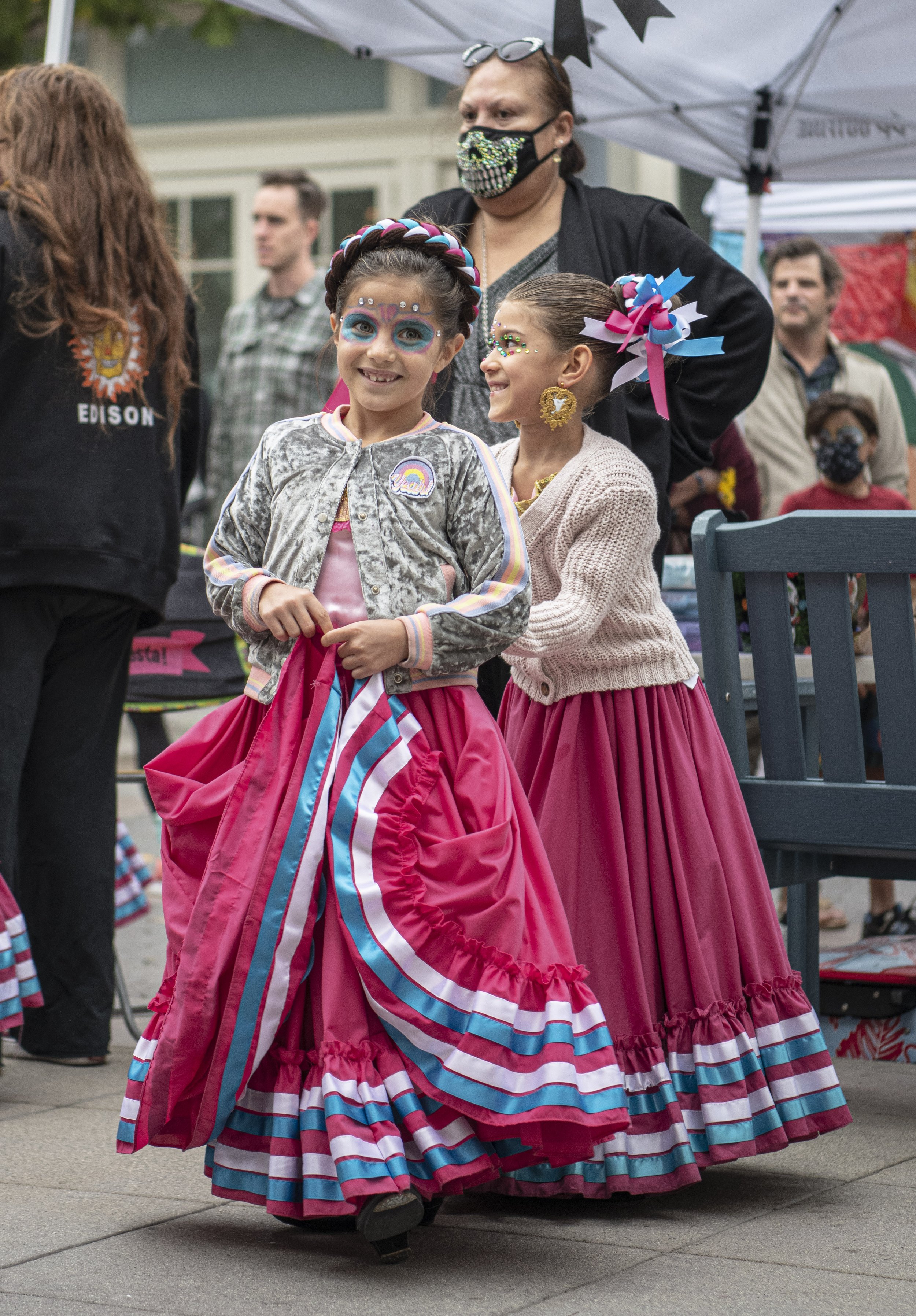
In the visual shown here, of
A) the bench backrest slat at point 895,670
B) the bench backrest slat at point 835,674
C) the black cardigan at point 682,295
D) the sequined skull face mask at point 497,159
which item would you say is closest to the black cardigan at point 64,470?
the black cardigan at point 682,295

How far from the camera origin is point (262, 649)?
294 centimetres

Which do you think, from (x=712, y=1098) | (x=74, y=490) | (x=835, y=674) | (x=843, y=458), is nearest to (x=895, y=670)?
(x=835, y=674)

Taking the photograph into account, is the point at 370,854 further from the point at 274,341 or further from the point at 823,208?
the point at 823,208

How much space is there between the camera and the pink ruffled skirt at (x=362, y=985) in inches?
105

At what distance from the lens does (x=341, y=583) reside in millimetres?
2895

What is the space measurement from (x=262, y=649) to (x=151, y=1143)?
2.61 feet

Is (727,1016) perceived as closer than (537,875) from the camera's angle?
No

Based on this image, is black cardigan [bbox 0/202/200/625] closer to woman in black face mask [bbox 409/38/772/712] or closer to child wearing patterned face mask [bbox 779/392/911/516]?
woman in black face mask [bbox 409/38/772/712]

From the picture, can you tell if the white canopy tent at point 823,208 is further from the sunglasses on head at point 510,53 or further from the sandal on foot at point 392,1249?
the sandal on foot at point 392,1249

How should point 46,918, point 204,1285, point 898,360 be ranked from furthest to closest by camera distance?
point 898,360 → point 46,918 → point 204,1285

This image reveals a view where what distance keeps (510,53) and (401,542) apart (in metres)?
1.45

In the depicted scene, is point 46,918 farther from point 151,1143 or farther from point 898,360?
point 898,360

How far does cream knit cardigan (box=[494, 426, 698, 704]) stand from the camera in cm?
306

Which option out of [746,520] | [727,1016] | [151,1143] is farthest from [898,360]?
[151,1143]
